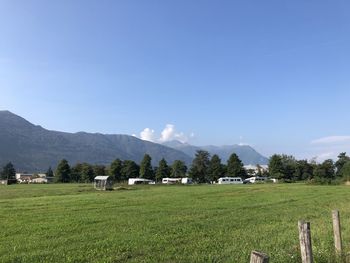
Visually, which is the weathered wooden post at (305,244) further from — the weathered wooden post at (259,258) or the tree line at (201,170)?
the tree line at (201,170)

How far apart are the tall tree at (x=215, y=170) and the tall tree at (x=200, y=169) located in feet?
7.68

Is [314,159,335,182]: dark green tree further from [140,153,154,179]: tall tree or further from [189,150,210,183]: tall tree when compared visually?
[140,153,154,179]: tall tree

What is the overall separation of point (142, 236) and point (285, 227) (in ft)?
22.5

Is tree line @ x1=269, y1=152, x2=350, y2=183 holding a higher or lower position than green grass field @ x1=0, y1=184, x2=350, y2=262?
higher

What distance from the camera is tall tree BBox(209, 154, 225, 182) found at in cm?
16512

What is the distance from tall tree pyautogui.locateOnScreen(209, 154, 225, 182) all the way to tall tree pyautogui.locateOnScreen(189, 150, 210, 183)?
7.68 ft

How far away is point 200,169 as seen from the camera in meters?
169

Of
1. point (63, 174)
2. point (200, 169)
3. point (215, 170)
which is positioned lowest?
point (63, 174)

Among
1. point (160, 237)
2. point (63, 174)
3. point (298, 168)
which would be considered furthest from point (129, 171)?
point (160, 237)

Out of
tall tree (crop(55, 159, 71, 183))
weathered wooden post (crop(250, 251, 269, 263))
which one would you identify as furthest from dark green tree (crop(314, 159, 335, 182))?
weathered wooden post (crop(250, 251, 269, 263))

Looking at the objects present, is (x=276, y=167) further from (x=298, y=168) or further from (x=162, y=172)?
(x=162, y=172)

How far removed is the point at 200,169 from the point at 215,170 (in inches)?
242

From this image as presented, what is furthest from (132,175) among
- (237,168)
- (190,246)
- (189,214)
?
(190,246)

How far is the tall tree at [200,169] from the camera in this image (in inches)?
6644
